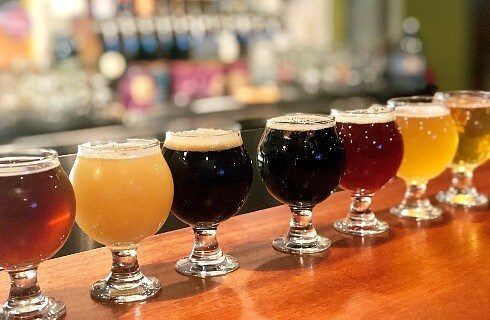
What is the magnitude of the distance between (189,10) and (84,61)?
0.91 meters

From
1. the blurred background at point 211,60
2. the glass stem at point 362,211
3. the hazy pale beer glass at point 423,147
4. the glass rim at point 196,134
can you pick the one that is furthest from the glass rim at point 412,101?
the blurred background at point 211,60

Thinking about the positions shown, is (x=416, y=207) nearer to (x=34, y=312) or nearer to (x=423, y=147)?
(x=423, y=147)

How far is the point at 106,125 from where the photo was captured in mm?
4465

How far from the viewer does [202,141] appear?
4.10 ft

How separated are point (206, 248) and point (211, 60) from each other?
4.28 m

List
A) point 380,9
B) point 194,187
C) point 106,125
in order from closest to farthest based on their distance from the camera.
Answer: point 194,187, point 106,125, point 380,9

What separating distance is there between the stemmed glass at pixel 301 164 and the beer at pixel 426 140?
1.00 feet

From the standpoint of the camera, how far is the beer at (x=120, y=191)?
1.13m

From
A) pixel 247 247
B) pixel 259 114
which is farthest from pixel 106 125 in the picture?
pixel 247 247

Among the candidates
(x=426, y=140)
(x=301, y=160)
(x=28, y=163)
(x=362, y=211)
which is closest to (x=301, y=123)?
(x=301, y=160)

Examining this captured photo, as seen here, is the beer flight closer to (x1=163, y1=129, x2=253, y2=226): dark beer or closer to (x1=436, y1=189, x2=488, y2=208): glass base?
(x1=163, y1=129, x2=253, y2=226): dark beer

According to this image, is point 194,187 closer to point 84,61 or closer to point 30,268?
point 30,268

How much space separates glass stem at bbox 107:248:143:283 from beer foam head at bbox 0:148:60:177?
8.3 inches

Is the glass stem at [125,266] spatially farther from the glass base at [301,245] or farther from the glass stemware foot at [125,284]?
the glass base at [301,245]
